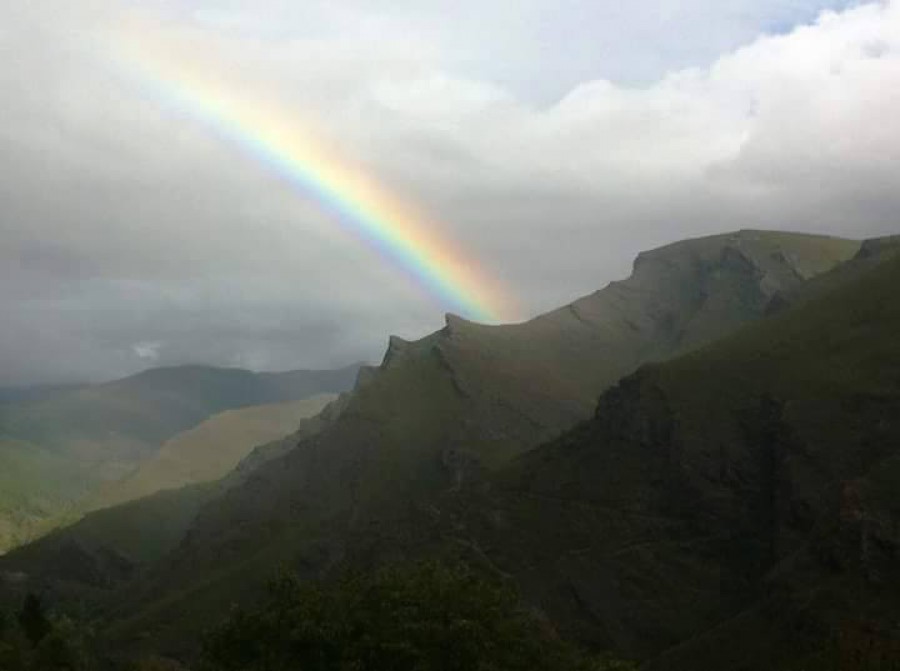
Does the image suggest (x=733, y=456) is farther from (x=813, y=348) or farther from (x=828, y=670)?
(x=828, y=670)

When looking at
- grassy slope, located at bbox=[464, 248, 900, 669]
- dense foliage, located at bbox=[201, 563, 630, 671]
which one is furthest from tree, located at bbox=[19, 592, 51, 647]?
grassy slope, located at bbox=[464, 248, 900, 669]

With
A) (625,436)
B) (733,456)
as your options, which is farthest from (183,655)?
(733,456)

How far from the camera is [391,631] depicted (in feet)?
138

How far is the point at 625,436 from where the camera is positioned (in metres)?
190

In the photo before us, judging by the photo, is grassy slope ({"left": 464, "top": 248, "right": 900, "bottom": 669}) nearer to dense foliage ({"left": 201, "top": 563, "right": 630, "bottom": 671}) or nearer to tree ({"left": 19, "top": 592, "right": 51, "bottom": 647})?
tree ({"left": 19, "top": 592, "right": 51, "bottom": 647})

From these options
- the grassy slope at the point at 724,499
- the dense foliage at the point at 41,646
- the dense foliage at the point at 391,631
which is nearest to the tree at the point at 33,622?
the dense foliage at the point at 41,646

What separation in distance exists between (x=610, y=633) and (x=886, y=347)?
6756 centimetres

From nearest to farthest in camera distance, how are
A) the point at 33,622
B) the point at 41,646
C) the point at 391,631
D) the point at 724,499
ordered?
the point at 391,631 → the point at 41,646 → the point at 33,622 → the point at 724,499

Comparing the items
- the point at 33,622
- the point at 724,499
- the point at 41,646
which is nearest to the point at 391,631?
the point at 41,646

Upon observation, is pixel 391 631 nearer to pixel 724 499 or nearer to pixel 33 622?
pixel 33 622

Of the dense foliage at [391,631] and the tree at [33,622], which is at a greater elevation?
the tree at [33,622]

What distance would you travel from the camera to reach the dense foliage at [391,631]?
4166 cm

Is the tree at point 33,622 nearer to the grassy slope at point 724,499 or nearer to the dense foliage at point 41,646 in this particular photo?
the dense foliage at point 41,646

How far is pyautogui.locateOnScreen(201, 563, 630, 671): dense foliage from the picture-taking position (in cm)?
4166
